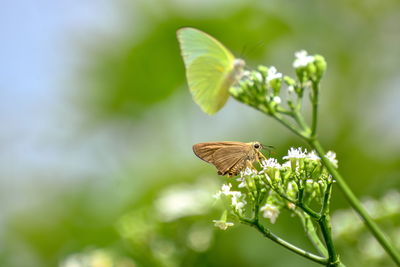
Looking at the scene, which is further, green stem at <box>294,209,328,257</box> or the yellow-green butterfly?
the yellow-green butterfly

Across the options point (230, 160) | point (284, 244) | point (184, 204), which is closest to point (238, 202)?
point (230, 160)

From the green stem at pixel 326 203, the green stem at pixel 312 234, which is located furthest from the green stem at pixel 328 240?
the green stem at pixel 312 234

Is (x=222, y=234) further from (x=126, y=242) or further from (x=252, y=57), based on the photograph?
(x=252, y=57)

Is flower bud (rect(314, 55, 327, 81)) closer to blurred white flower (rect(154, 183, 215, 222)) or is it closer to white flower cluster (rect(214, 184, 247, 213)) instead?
white flower cluster (rect(214, 184, 247, 213))

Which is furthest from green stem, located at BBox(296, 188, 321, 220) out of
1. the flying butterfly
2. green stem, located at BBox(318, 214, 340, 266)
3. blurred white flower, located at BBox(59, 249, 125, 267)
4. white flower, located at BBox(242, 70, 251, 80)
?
blurred white flower, located at BBox(59, 249, 125, 267)

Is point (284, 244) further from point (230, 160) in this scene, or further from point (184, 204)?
point (184, 204)

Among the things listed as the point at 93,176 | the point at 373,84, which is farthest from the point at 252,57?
the point at 93,176

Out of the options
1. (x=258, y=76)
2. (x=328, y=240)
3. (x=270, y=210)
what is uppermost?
(x=258, y=76)

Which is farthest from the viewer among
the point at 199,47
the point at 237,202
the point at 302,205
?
the point at 199,47
